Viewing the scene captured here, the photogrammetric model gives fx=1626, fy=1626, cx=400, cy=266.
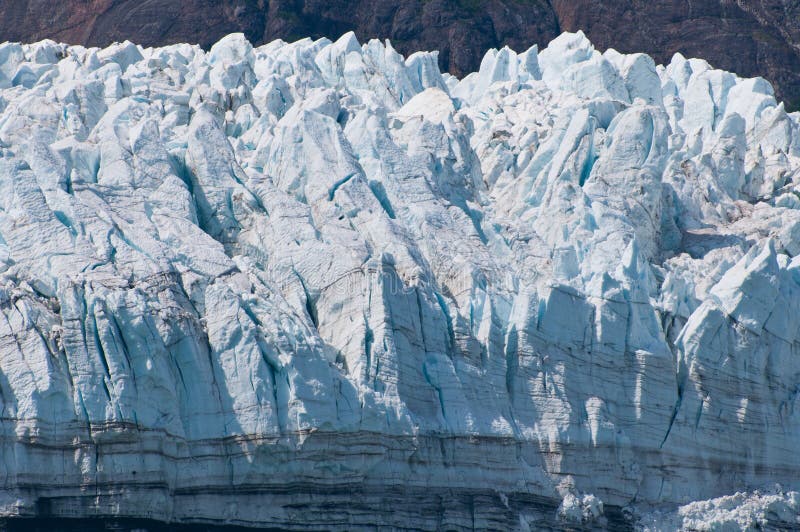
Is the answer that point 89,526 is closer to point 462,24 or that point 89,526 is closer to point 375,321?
point 375,321

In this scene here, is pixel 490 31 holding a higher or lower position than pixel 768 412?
higher

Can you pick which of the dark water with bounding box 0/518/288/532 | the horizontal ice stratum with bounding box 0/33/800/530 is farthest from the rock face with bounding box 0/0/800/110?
the dark water with bounding box 0/518/288/532

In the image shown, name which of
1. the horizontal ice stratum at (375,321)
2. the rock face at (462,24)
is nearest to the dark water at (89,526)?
the horizontal ice stratum at (375,321)

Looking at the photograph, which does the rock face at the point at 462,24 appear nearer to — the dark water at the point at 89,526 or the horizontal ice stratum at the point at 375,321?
the horizontal ice stratum at the point at 375,321

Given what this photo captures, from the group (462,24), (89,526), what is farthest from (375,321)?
(462,24)

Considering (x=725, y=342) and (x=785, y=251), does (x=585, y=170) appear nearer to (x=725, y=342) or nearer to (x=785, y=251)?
(x=785, y=251)

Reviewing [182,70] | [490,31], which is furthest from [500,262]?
[490,31]
